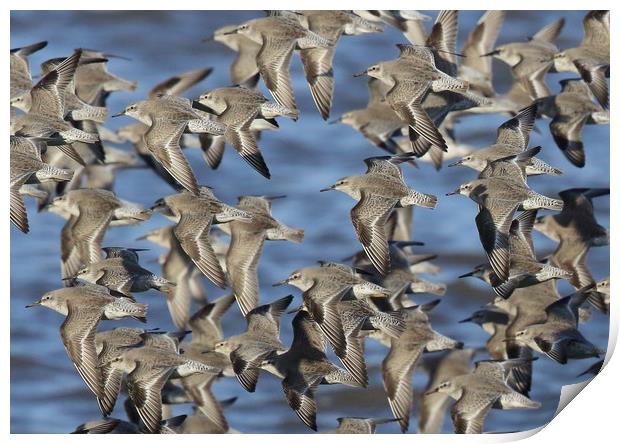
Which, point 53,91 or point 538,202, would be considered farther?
point 53,91

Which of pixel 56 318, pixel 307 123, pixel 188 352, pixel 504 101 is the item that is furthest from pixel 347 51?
pixel 188 352

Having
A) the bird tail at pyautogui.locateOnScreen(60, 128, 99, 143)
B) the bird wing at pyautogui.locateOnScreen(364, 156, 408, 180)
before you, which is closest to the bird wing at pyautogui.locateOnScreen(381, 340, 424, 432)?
the bird wing at pyautogui.locateOnScreen(364, 156, 408, 180)

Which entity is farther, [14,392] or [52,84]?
[14,392]

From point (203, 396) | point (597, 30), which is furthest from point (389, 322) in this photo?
point (597, 30)

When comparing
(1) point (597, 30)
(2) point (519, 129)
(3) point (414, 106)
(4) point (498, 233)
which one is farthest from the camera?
(1) point (597, 30)

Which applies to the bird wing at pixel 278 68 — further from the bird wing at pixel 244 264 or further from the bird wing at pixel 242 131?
the bird wing at pixel 244 264

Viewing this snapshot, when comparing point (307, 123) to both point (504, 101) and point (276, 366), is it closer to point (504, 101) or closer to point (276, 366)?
point (504, 101)

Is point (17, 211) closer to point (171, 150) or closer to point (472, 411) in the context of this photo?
point (171, 150)
